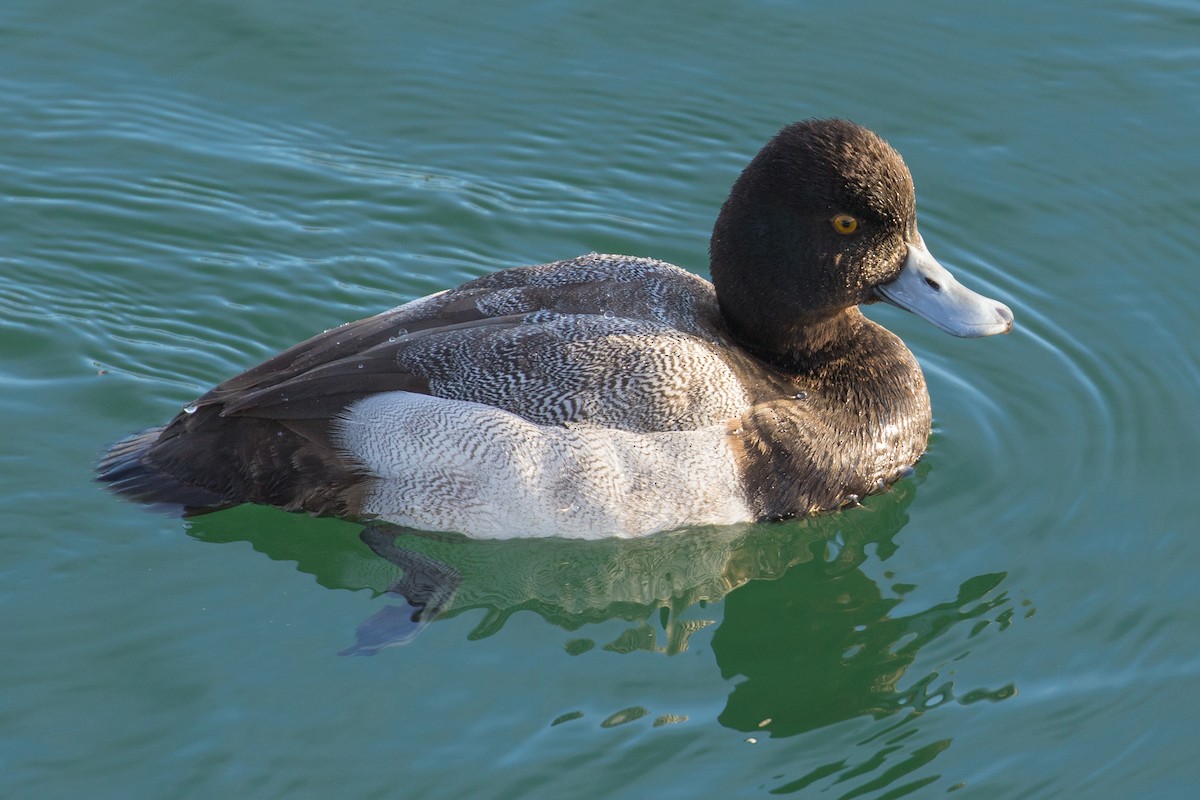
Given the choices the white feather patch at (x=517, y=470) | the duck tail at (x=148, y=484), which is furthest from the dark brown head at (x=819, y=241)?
the duck tail at (x=148, y=484)

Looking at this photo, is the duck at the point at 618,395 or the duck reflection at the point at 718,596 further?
the duck at the point at 618,395

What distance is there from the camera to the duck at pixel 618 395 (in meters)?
6.07

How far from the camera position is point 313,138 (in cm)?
886

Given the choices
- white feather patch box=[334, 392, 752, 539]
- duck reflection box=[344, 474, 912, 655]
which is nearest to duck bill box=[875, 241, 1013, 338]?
duck reflection box=[344, 474, 912, 655]

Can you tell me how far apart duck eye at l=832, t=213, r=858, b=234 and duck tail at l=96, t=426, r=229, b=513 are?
269 cm

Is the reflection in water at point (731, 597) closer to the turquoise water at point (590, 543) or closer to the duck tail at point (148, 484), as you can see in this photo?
the turquoise water at point (590, 543)

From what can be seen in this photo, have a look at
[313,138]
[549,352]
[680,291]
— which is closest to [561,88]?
[313,138]

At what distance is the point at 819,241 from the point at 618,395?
110 centimetres

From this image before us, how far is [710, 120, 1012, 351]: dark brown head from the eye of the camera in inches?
249

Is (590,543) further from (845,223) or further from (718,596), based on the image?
(845,223)

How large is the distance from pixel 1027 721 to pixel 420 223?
4.21 m

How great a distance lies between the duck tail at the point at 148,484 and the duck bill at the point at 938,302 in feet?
9.63

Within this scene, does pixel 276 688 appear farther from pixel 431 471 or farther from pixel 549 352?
pixel 549 352

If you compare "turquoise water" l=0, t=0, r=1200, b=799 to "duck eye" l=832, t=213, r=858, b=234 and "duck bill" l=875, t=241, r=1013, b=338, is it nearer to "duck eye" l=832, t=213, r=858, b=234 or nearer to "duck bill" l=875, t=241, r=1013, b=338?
"duck bill" l=875, t=241, r=1013, b=338
